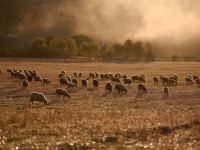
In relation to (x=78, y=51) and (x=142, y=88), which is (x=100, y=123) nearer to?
(x=142, y=88)

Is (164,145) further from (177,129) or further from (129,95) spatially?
(129,95)

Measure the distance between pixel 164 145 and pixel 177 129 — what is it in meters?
3.57

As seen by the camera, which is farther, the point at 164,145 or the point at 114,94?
the point at 114,94

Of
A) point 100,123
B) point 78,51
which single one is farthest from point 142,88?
point 78,51

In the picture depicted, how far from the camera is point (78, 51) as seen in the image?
477 ft

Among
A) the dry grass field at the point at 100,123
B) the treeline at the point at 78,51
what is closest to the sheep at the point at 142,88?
the dry grass field at the point at 100,123

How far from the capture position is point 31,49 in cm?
13888

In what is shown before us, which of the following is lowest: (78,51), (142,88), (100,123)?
(100,123)

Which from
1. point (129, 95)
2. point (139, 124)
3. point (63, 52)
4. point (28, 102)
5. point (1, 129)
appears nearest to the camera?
point (1, 129)

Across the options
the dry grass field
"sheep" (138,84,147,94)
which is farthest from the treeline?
the dry grass field

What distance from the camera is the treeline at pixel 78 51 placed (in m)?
137

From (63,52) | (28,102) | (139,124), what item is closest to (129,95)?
(28,102)

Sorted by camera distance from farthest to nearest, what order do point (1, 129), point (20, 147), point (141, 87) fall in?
point (141, 87) < point (1, 129) < point (20, 147)

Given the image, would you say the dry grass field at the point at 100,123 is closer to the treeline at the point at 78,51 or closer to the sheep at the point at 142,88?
the sheep at the point at 142,88
